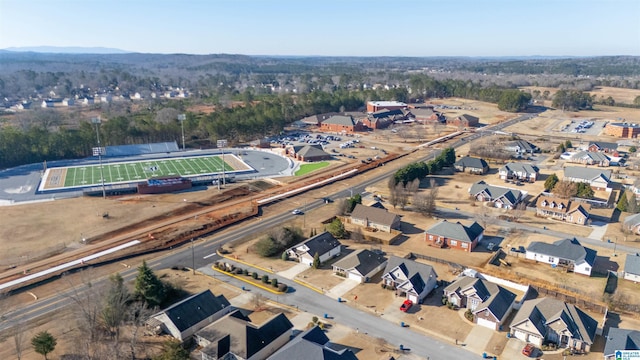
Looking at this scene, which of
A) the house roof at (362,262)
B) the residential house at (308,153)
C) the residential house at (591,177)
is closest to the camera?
the house roof at (362,262)

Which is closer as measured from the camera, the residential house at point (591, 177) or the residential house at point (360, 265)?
the residential house at point (360, 265)

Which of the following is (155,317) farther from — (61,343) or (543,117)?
(543,117)

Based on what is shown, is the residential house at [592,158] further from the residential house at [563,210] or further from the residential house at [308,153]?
the residential house at [308,153]

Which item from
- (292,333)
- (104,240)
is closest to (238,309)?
(292,333)

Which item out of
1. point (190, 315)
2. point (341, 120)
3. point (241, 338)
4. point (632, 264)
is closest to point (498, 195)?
point (632, 264)

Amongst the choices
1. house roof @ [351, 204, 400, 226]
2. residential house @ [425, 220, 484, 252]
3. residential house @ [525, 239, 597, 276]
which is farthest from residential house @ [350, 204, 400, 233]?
residential house @ [525, 239, 597, 276]

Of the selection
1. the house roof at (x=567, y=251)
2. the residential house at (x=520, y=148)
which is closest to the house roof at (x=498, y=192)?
the house roof at (x=567, y=251)
